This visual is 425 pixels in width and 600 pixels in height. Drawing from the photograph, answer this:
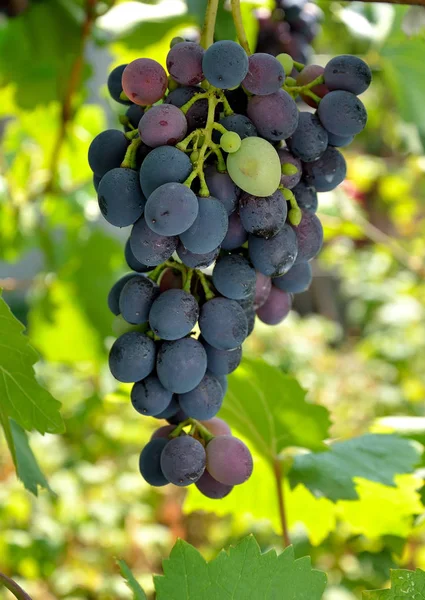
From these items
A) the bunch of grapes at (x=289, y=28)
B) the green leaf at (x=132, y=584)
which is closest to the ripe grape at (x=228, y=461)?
the green leaf at (x=132, y=584)

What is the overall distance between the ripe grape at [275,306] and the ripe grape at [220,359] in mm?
79

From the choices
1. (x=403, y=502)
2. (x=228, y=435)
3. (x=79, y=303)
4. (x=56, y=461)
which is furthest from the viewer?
(x=56, y=461)

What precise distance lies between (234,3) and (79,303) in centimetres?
117

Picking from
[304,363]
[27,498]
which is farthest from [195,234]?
[304,363]

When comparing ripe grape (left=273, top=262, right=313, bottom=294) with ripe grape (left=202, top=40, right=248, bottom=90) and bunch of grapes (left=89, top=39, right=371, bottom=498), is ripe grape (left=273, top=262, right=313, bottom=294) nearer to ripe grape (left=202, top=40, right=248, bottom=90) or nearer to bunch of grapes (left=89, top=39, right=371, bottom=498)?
bunch of grapes (left=89, top=39, right=371, bottom=498)

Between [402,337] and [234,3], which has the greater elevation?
[234,3]

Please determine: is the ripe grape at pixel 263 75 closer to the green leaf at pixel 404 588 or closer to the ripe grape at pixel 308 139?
the ripe grape at pixel 308 139

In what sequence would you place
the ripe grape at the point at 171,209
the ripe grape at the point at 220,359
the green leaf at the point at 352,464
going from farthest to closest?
1. the green leaf at the point at 352,464
2. the ripe grape at the point at 220,359
3. the ripe grape at the point at 171,209

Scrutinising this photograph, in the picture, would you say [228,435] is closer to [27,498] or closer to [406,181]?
[27,498]

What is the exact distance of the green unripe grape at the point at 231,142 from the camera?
485mm

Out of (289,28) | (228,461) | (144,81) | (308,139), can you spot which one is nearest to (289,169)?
(308,139)

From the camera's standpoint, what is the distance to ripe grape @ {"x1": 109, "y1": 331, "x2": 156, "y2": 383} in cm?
54

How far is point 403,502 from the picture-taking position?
89 centimetres

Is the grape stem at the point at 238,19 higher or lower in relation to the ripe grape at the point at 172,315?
higher
